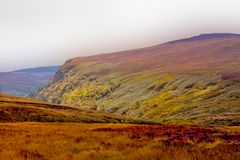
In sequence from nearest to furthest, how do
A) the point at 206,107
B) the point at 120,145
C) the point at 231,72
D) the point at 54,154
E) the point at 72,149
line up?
the point at 54,154, the point at 72,149, the point at 120,145, the point at 206,107, the point at 231,72

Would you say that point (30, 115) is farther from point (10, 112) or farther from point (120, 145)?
point (120, 145)

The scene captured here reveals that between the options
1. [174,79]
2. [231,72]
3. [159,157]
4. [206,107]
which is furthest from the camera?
[174,79]

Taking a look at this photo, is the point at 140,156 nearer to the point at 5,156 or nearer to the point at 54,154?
the point at 54,154

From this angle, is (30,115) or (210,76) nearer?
(30,115)

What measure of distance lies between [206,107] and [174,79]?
67.8m

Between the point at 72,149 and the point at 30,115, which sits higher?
the point at 72,149

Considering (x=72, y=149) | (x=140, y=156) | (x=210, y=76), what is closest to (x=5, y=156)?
(x=72, y=149)

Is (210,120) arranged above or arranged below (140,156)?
below

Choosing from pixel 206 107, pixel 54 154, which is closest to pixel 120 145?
pixel 54 154

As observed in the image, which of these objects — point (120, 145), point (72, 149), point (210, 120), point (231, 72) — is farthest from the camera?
point (231, 72)

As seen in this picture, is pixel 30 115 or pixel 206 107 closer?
pixel 30 115

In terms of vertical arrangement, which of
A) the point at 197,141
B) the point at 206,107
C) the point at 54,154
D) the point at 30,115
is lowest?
the point at 206,107

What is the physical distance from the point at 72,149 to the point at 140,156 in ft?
13.5

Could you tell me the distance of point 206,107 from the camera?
11594 centimetres
